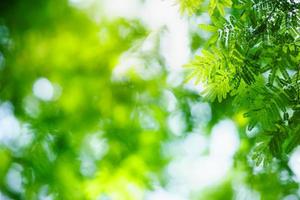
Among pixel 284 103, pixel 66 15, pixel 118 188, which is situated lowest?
pixel 284 103

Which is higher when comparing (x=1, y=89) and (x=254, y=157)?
(x=1, y=89)

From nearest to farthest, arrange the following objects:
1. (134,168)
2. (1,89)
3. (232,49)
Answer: (232,49)
(1,89)
(134,168)

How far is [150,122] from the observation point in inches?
163

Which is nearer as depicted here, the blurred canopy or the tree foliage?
the tree foliage

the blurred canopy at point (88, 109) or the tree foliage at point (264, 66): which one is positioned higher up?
the blurred canopy at point (88, 109)

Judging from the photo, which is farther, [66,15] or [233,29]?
[66,15]

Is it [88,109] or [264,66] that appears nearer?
[264,66]

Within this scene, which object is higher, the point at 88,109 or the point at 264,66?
the point at 88,109

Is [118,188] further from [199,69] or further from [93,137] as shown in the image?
[199,69]

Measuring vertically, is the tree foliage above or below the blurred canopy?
below

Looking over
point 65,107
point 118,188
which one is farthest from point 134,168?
point 65,107

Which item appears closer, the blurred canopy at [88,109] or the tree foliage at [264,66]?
the tree foliage at [264,66]

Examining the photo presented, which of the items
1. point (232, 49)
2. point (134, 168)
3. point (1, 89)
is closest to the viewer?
point (232, 49)

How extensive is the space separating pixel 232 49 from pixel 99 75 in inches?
100
